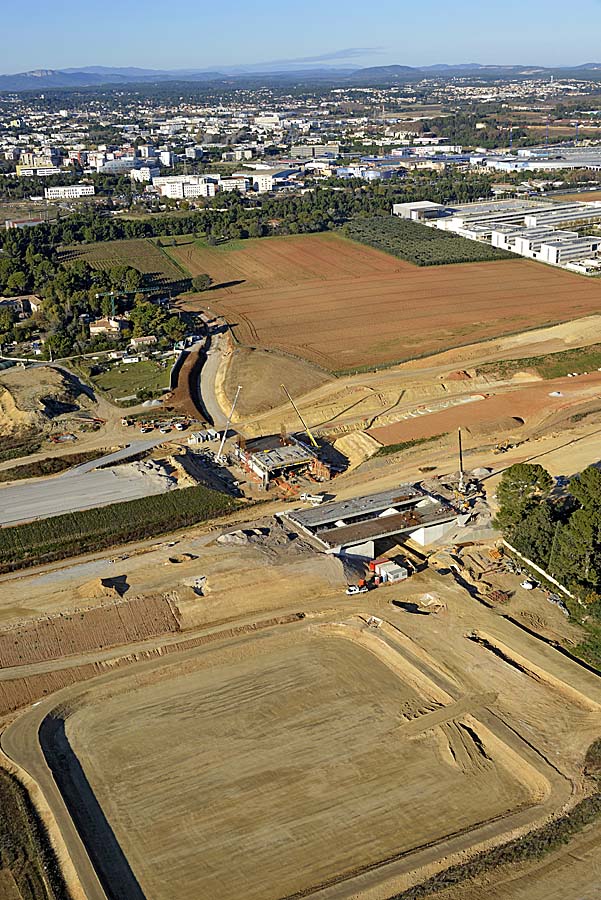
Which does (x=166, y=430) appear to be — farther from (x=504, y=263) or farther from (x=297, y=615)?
(x=504, y=263)

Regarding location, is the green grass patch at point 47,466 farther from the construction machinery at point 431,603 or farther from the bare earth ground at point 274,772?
the construction machinery at point 431,603

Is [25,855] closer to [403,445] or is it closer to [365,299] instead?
[403,445]

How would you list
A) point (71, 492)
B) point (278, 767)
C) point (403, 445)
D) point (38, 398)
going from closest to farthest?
point (278, 767) < point (71, 492) < point (403, 445) < point (38, 398)

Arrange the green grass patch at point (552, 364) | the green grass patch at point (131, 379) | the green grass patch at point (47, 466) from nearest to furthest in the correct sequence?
the green grass patch at point (47, 466) < the green grass patch at point (131, 379) < the green grass patch at point (552, 364)

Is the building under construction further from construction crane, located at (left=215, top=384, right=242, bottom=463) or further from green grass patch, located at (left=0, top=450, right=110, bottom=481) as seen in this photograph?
green grass patch, located at (left=0, top=450, right=110, bottom=481)

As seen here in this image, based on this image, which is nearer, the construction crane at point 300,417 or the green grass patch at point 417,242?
the construction crane at point 300,417

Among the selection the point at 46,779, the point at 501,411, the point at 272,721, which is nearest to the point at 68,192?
the point at 501,411

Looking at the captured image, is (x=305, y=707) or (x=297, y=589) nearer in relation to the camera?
(x=305, y=707)

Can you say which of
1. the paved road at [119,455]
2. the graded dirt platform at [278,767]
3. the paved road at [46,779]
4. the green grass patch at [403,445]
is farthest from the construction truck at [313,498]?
the paved road at [46,779]
